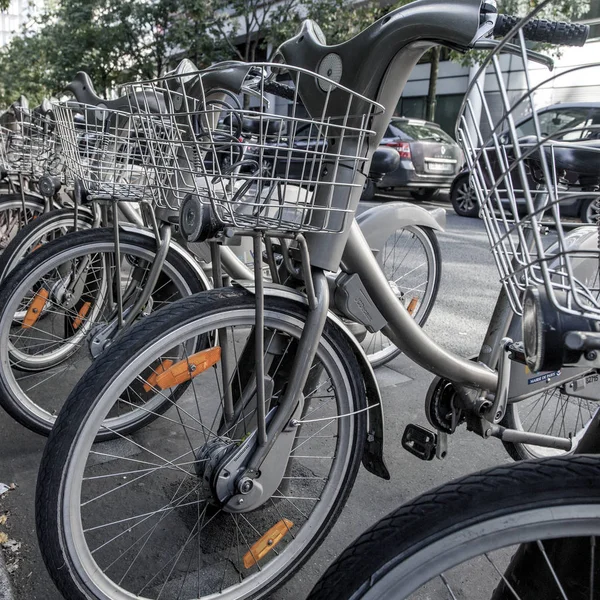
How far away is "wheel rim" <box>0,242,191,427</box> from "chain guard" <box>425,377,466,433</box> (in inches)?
43.1

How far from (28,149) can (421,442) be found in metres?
3.23

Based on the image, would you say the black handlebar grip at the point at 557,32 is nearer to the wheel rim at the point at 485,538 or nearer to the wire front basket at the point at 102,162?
the wheel rim at the point at 485,538

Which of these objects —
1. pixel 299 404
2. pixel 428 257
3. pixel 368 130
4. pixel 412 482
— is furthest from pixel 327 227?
pixel 428 257

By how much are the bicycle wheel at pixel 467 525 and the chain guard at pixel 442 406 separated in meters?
1.30

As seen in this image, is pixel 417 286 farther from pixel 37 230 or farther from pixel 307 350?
pixel 307 350

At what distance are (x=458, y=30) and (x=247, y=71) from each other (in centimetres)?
74

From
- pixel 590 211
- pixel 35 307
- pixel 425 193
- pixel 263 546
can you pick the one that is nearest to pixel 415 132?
pixel 425 193

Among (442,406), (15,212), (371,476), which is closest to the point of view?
(442,406)

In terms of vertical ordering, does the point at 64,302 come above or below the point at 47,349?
above

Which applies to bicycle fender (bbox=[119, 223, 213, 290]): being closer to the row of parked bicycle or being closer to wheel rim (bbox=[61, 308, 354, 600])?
the row of parked bicycle

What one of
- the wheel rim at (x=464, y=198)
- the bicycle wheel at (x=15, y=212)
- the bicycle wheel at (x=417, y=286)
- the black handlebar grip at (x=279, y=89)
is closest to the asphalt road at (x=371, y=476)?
the bicycle wheel at (x=417, y=286)

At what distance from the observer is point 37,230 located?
339cm

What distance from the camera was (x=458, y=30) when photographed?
4.94 feet

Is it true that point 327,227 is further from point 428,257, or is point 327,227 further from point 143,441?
point 428,257
